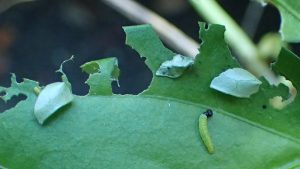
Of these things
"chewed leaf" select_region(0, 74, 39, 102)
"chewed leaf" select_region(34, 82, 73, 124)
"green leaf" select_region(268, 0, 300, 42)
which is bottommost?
"chewed leaf" select_region(0, 74, 39, 102)

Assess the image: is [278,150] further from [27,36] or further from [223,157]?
[27,36]

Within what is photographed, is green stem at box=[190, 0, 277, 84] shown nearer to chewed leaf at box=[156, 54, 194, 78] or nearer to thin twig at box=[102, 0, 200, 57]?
thin twig at box=[102, 0, 200, 57]

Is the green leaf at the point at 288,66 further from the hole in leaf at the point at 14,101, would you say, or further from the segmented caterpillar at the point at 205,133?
the hole in leaf at the point at 14,101

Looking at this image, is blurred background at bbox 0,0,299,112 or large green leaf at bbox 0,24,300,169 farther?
blurred background at bbox 0,0,299,112

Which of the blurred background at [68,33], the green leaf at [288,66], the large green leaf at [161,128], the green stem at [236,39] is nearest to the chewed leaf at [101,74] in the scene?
the large green leaf at [161,128]

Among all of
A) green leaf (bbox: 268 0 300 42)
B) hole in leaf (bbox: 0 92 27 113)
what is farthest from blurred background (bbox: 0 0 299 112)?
green leaf (bbox: 268 0 300 42)

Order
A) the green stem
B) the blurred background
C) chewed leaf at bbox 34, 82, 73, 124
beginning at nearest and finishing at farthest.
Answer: chewed leaf at bbox 34, 82, 73, 124
the green stem
the blurred background

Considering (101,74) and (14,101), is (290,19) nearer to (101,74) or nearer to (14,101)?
(101,74)

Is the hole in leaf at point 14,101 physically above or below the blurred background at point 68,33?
above
